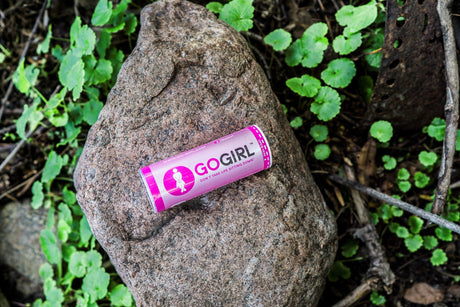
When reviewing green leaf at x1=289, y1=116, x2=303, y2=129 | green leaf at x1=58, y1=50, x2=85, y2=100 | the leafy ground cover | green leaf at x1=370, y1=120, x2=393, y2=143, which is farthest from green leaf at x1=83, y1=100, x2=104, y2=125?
green leaf at x1=370, y1=120, x2=393, y2=143

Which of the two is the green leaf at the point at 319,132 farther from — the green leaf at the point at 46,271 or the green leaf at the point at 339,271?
the green leaf at the point at 46,271

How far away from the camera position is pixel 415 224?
8.95 ft

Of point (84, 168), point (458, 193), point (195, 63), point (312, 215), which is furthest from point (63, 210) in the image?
point (458, 193)

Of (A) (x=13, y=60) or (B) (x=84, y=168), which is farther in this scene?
(A) (x=13, y=60)

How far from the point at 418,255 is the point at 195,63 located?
88.6 inches

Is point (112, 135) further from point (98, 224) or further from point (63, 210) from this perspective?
point (63, 210)

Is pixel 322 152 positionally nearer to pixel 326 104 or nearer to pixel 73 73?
pixel 326 104

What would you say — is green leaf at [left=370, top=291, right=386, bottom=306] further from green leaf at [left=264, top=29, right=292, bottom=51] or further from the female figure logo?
green leaf at [left=264, top=29, right=292, bottom=51]

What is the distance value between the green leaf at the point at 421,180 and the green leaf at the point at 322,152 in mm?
721

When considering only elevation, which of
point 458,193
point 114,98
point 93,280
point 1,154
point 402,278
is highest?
point 114,98

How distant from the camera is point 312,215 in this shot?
2207 millimetres

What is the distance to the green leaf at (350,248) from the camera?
2.75m

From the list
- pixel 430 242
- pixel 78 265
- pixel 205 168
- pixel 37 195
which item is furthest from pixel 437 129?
pixel 37 195

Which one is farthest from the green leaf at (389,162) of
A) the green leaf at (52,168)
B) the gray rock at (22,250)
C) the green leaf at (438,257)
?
the gray rock at (22,250)
